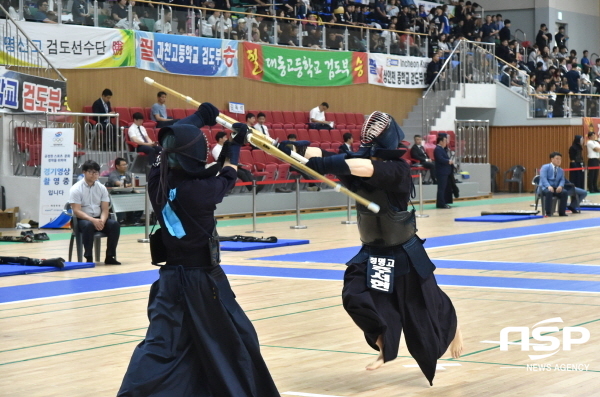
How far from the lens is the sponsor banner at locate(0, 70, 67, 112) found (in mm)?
19328

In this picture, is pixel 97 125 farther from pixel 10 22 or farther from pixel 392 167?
pixel 392 167

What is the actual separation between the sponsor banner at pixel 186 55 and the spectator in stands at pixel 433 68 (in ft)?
26.1

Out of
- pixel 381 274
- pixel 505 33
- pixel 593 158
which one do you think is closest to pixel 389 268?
pixel 381 274

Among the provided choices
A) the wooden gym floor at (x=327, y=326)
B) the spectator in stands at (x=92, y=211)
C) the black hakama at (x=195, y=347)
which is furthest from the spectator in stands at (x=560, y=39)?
the black hakama at (x=195, y=347)

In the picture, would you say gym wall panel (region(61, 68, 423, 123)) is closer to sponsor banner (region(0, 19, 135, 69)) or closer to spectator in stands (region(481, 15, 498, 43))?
sponsor banner (region(0, 19, 135, 69))

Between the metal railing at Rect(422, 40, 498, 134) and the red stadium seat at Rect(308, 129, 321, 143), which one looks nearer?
the red stadium seat at Rect(308, 129, 321, 143)

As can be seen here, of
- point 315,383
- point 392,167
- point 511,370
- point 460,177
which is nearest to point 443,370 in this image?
point 511,370

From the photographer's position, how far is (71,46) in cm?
2141

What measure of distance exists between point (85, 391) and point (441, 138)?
20.0 m

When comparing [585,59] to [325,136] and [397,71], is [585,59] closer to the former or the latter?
[397,71]

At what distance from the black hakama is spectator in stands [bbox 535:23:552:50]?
3463 cm

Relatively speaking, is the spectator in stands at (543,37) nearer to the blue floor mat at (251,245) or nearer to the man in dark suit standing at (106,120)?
the man in dark suit standing at (106,120)

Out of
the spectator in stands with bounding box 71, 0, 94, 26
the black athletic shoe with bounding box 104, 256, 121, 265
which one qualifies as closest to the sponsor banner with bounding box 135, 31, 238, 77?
the spectator in stands with bounding box 71, 0, 94, 26

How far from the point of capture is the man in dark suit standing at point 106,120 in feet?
67.5
